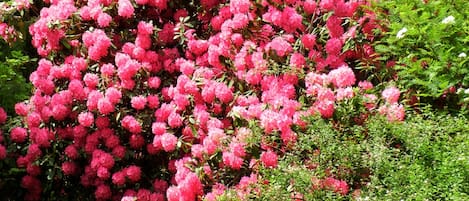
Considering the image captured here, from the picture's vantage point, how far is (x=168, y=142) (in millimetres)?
4754

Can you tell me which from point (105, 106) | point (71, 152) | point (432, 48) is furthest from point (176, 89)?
point (432, 48)

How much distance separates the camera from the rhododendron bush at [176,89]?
14.5 ft

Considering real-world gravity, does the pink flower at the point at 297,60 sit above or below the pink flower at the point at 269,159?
above

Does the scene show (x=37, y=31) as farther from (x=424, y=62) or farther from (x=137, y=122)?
(x=424, y=62)

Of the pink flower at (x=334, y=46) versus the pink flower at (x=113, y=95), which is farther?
the pink flower at (x=113, y=95)

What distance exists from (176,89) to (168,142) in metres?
0.39

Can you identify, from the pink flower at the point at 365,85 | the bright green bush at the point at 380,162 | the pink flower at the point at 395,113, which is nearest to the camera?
the bright green bush at the point at 380,162

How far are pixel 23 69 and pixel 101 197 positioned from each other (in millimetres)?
1303

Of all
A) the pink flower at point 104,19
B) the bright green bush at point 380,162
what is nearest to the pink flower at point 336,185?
the bright green bush at point 380,162

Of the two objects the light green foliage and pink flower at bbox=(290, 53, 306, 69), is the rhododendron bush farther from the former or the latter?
the light green foliage

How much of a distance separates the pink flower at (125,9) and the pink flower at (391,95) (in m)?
1.86

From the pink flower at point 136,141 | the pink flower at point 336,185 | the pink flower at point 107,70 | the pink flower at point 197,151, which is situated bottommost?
the pink flower at point 136,141

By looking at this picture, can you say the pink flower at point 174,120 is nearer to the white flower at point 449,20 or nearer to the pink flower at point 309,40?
the pink flower at point 309,40

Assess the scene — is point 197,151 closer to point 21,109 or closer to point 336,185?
point 336,185
